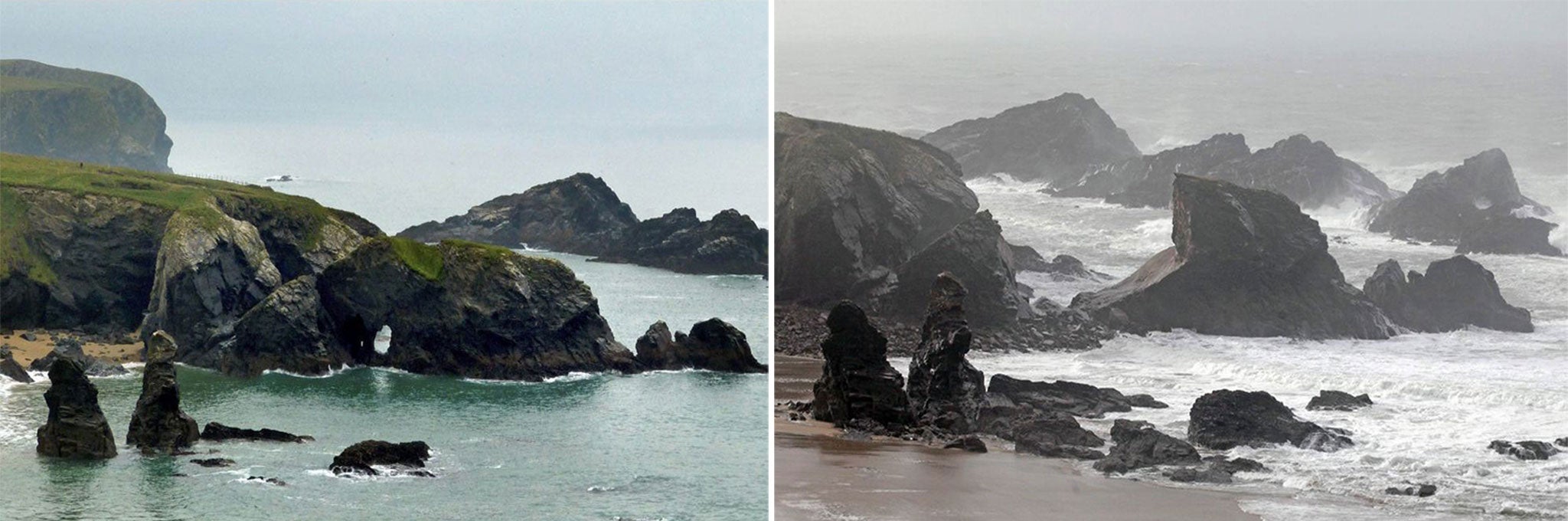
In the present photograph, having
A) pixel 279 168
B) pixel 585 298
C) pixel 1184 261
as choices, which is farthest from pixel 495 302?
pixel 1184 261

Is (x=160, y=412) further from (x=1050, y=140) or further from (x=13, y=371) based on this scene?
(x=1050, y=140)

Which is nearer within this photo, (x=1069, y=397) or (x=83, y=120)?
(x=1069, y=397)

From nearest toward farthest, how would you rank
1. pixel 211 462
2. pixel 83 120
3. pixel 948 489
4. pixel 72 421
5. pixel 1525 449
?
1. pixel 948 489
2. pixel 1525 449
3. pixel 72 421
4. pixel 211 462
5. pixel 83 120

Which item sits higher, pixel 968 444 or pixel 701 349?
pixel 701 349

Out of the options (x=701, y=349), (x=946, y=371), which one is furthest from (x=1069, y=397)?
(x=701, y=349)

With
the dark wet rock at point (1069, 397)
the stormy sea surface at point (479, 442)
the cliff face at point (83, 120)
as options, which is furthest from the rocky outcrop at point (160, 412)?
the dark wet rock at point (1069, 397)

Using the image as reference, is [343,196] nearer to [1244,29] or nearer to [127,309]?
[127,309]
